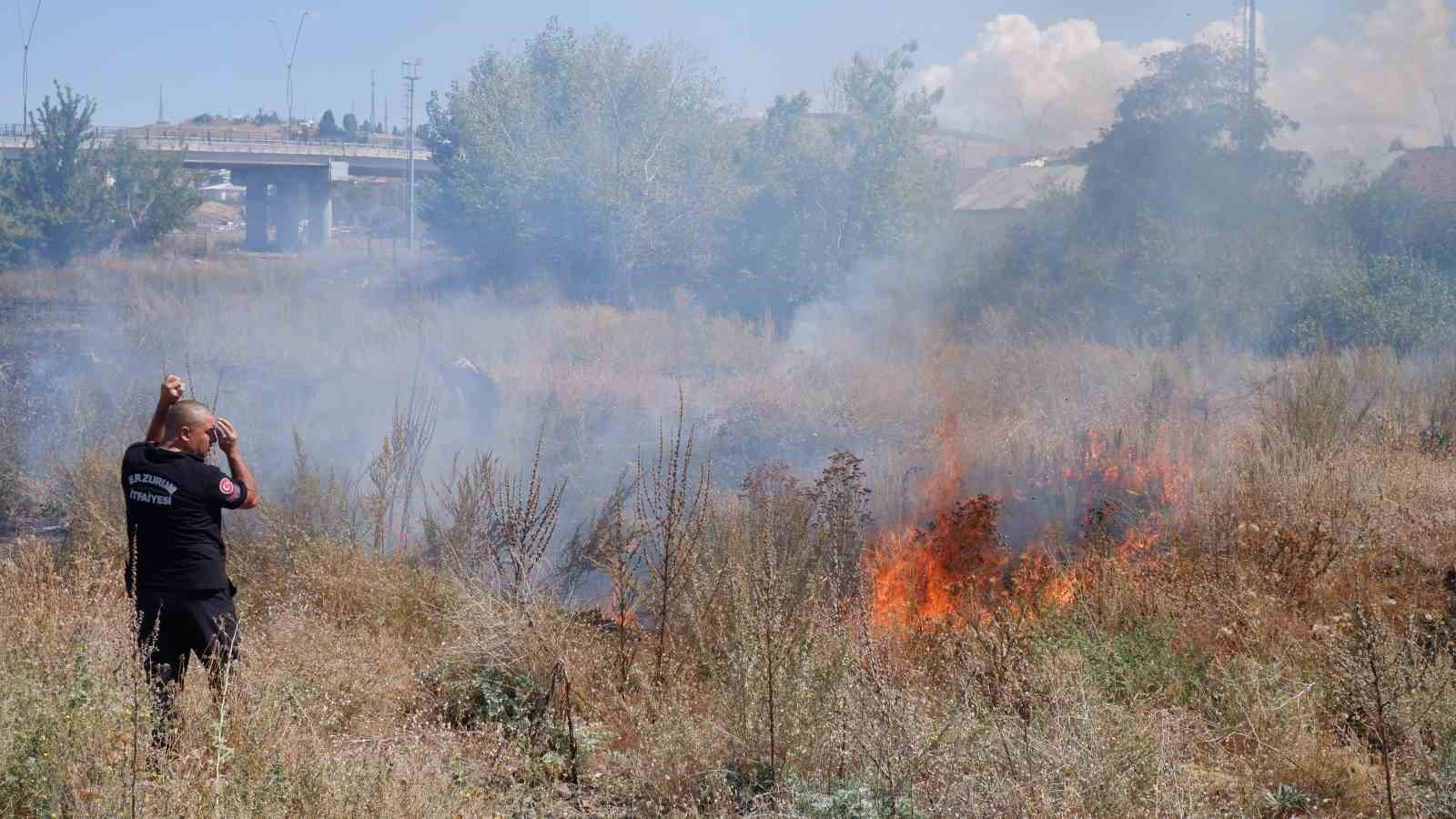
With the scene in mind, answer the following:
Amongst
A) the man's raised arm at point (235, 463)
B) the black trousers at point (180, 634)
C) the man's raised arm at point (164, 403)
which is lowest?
the black trousers at point (180, 634)

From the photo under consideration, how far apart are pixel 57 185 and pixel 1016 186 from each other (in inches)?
952

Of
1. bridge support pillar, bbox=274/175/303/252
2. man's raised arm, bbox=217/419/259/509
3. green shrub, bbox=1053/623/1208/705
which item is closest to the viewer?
man's raised arm, bbox=217/419/259/509

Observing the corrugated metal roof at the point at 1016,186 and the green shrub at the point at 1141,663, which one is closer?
the green shrub at the point at 1141,663

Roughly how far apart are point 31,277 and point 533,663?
66.5ft

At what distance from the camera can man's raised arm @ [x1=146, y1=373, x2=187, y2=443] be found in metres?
4.99

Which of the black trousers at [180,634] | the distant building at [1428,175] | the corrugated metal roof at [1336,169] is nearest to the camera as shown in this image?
the black trousers at [180,634]

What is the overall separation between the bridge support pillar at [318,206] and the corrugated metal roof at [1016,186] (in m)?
30.8

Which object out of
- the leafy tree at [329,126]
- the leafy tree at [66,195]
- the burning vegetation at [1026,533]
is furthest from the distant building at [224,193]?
the burning vegetation at [1026,533]

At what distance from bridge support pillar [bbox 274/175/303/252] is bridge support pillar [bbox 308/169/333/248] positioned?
58cm

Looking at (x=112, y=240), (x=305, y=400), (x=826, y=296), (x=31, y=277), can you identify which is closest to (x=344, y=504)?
(x=305, y=400)

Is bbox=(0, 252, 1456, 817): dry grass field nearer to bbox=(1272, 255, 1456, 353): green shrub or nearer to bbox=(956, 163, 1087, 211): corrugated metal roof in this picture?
bbox=(1272, 255, 1456, 353): green shrub

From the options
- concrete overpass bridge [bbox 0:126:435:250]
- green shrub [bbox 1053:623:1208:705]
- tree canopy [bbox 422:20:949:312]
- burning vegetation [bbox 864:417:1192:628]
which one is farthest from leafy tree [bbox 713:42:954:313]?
concrete overpass bridge [bbox 0:126:435:250]

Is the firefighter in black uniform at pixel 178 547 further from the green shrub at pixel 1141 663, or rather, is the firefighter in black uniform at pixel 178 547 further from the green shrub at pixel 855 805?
the green shrub at pixel 1141 663

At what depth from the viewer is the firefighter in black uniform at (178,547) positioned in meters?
4.68
